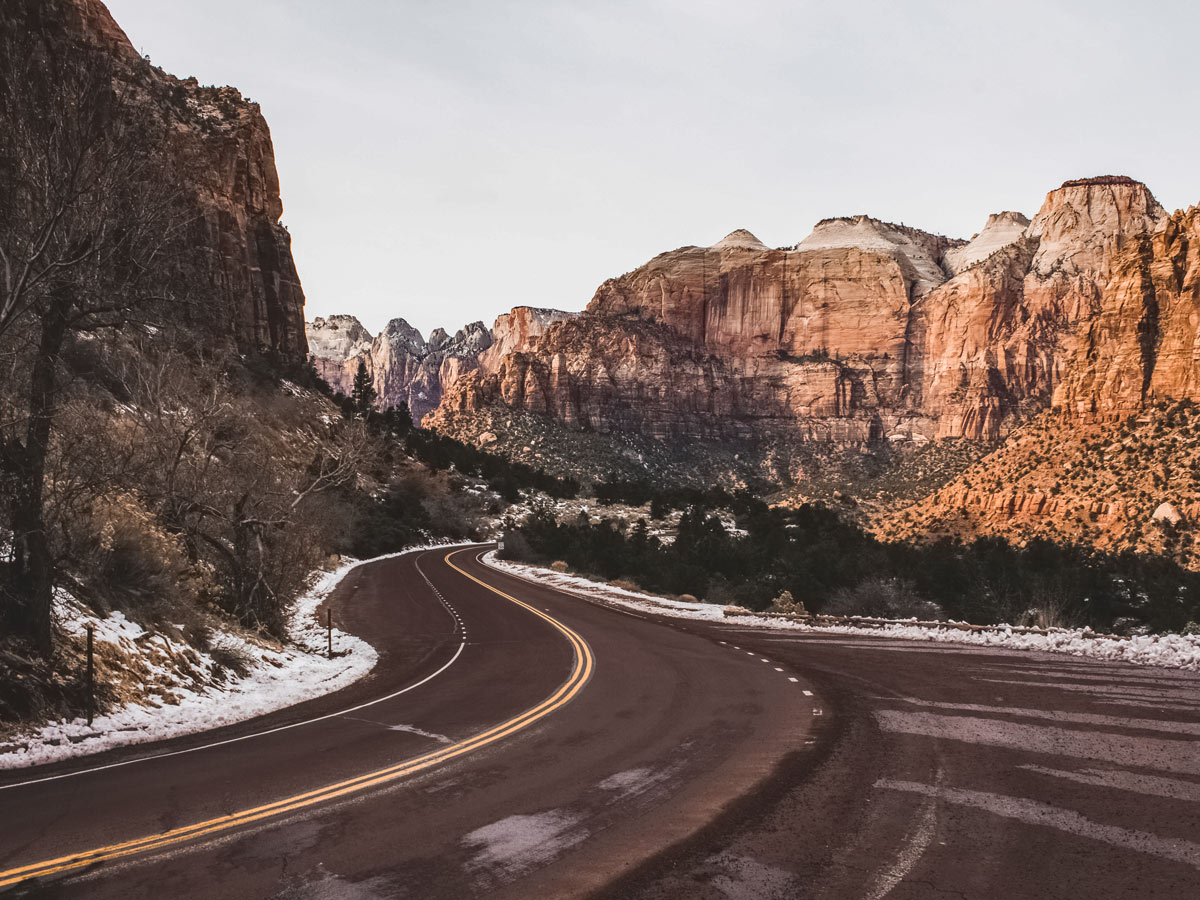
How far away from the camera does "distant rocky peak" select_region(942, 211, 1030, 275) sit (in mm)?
180375

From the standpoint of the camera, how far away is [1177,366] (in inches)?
2157

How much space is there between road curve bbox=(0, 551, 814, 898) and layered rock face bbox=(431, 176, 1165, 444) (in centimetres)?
12250

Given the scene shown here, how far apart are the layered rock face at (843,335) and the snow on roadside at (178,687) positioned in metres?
117

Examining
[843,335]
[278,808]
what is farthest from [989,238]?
[278,808]

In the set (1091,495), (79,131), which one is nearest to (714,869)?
(79,131)

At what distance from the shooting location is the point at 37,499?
10.1 meters

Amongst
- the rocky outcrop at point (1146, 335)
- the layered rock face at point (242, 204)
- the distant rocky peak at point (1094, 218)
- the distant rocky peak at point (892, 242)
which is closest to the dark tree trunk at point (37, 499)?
the layered rock face at point (242, 204)

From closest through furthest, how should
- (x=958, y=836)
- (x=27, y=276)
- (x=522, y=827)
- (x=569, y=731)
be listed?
1. (x=958, y=836)
2. (x=522, y=827)
3. (x=27, y=276)
4. (x=569, y=731)

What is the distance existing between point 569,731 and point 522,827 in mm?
3722

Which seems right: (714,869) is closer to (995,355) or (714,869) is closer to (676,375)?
(995,355)

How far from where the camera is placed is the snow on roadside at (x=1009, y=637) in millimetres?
13250

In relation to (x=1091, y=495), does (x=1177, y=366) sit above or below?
above

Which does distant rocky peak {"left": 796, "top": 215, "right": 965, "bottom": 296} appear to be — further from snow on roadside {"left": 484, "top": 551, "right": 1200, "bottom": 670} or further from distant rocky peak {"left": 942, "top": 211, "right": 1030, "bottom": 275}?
snow on roadside {"left": 484, "top": 551, "right": 1200, "bottom": 670}

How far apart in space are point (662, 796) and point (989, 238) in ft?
686
